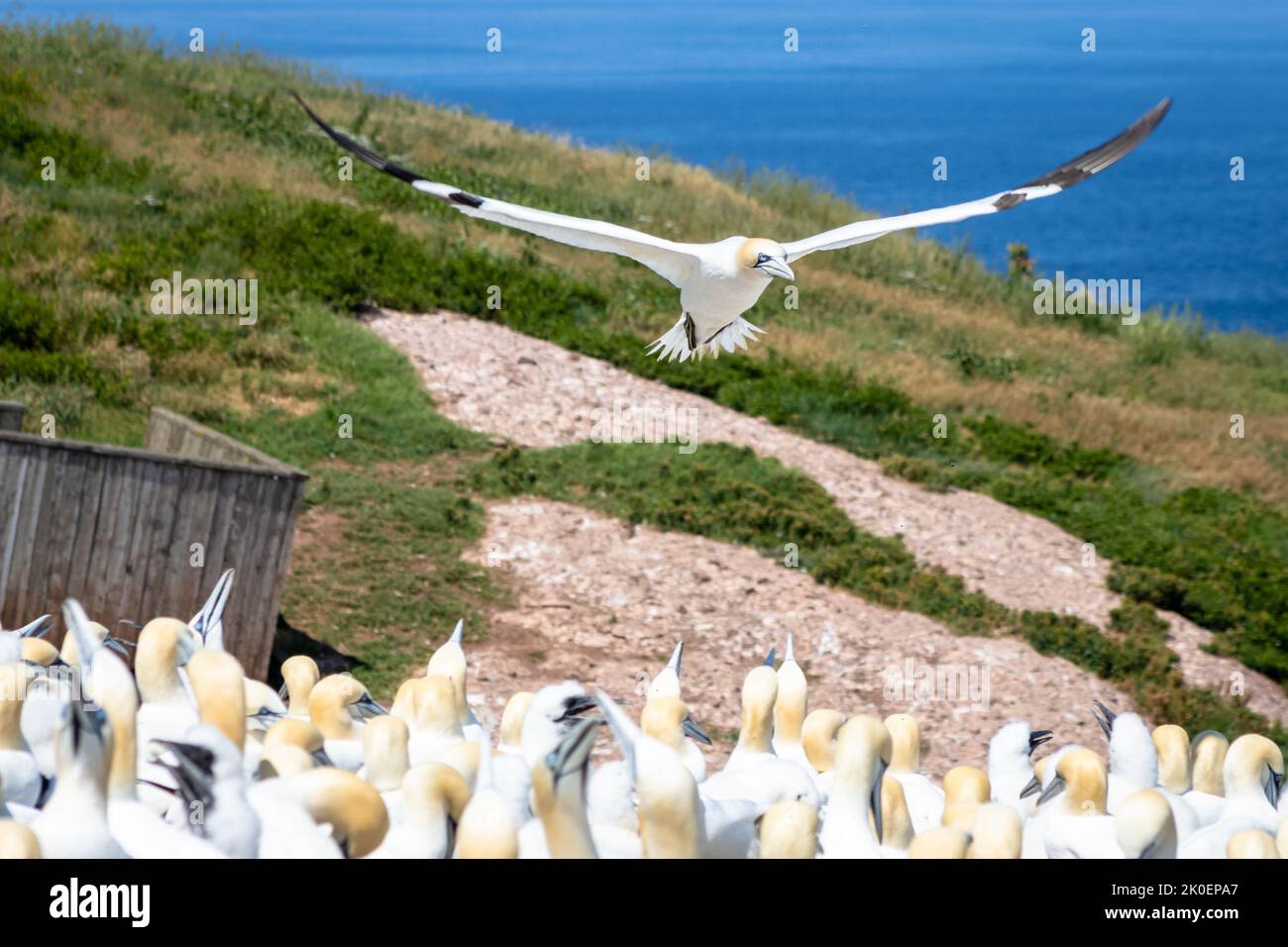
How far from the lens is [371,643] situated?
9.25 meters

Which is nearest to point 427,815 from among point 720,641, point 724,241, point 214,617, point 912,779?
point 912,779

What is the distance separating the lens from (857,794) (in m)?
5.15

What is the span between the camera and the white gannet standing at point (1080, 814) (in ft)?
16.9

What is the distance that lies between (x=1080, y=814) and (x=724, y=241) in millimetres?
4107

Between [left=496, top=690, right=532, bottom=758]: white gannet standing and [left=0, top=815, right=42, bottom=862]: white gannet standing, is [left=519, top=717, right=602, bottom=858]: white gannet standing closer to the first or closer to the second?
[left=0, top=815, right=42, bottom=862]: white gannet standing

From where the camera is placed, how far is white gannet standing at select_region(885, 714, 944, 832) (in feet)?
19.3

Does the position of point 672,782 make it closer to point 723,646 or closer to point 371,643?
point 371,643

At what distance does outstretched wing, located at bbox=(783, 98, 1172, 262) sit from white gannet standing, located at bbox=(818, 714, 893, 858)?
3.26 m

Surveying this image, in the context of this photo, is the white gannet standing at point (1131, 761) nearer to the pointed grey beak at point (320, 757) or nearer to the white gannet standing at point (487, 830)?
the white gannet standing at point (487, 830)

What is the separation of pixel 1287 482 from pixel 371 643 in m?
10.3

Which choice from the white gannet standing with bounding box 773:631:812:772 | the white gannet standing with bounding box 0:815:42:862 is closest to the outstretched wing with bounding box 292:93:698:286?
the white gannet standing with bounding box 773:631:812:772

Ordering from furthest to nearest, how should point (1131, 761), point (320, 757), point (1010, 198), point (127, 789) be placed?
point (1010, 198) → point (1131, 761) → point (320, 757) → point (127, 789)

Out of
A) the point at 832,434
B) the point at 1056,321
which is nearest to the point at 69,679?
the point at 832,434
